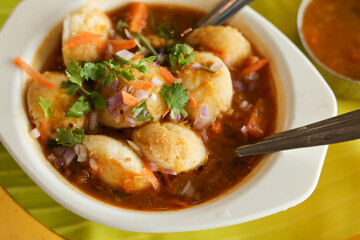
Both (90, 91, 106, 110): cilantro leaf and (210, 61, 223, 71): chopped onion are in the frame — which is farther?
(210, 61, 223, 71): chopped onion

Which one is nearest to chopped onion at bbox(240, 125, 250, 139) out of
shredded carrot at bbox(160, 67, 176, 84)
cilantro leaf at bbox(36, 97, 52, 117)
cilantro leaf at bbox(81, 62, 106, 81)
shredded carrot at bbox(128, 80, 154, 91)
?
shredded carrot at bbox(160, 67, 176, 84)

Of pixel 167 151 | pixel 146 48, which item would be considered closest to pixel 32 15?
pixel 146 48

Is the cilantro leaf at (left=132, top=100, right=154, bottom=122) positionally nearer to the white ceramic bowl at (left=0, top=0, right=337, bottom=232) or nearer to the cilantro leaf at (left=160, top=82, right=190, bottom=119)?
the cilantro leaf at (left=160, top=82, right=190, bottom=119)

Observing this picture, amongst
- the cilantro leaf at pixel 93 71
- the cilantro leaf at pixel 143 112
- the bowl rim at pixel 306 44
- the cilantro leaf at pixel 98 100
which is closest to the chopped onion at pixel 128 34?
the cilantro leaf at pixel 93 71

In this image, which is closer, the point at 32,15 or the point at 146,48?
the point at 32,15

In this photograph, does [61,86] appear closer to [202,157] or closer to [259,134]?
[202,157]

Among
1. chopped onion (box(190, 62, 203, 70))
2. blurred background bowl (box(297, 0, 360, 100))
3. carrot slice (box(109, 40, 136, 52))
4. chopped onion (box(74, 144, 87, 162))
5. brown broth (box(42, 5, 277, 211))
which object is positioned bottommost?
blurred background bowl (box(297, 0, 360, 100))

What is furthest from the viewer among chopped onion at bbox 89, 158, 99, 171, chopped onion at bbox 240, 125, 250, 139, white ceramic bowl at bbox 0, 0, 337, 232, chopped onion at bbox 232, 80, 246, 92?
chopped onion at bbox 232, 80, 246, 92
